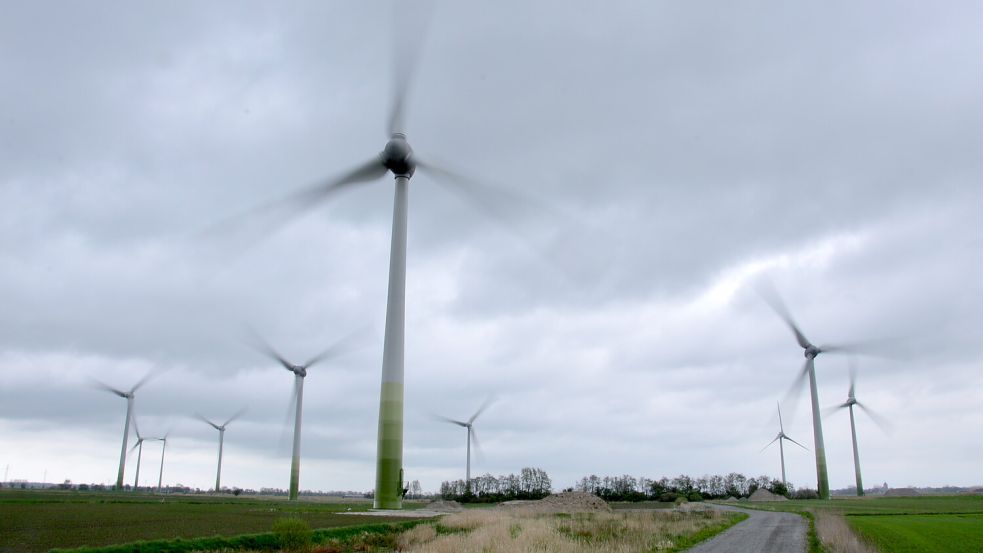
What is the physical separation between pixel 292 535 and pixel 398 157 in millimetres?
31199

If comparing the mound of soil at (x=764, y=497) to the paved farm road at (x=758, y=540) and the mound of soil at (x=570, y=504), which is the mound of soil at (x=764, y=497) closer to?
the mound of soil at (x=570, y=504)

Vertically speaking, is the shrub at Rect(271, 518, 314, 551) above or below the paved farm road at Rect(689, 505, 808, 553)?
above

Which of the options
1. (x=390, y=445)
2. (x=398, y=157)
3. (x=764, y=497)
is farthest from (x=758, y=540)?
(x=764, y=497)

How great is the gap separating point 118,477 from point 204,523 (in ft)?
359

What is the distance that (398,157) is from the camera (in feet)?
178

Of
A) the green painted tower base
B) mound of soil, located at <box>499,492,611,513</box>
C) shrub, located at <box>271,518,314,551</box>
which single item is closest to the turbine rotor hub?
the green painted tower base

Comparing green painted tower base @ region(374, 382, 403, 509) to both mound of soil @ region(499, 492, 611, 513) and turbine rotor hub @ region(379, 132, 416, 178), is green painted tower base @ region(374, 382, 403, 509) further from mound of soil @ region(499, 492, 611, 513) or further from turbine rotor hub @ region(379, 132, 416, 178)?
mound of soil @ region(499, 492, 611, 513)

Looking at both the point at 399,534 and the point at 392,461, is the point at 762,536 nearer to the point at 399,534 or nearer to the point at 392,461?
the point at 399,534

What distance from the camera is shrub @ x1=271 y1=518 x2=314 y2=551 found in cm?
3128

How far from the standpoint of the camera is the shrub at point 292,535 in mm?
31281

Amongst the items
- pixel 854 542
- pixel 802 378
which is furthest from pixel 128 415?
pixel 854 542

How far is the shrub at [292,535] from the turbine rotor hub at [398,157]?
97.9 ft

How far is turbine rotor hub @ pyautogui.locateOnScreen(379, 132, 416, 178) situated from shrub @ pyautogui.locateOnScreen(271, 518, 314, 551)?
2985 centimetres

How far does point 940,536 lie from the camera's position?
3672 centimetres
